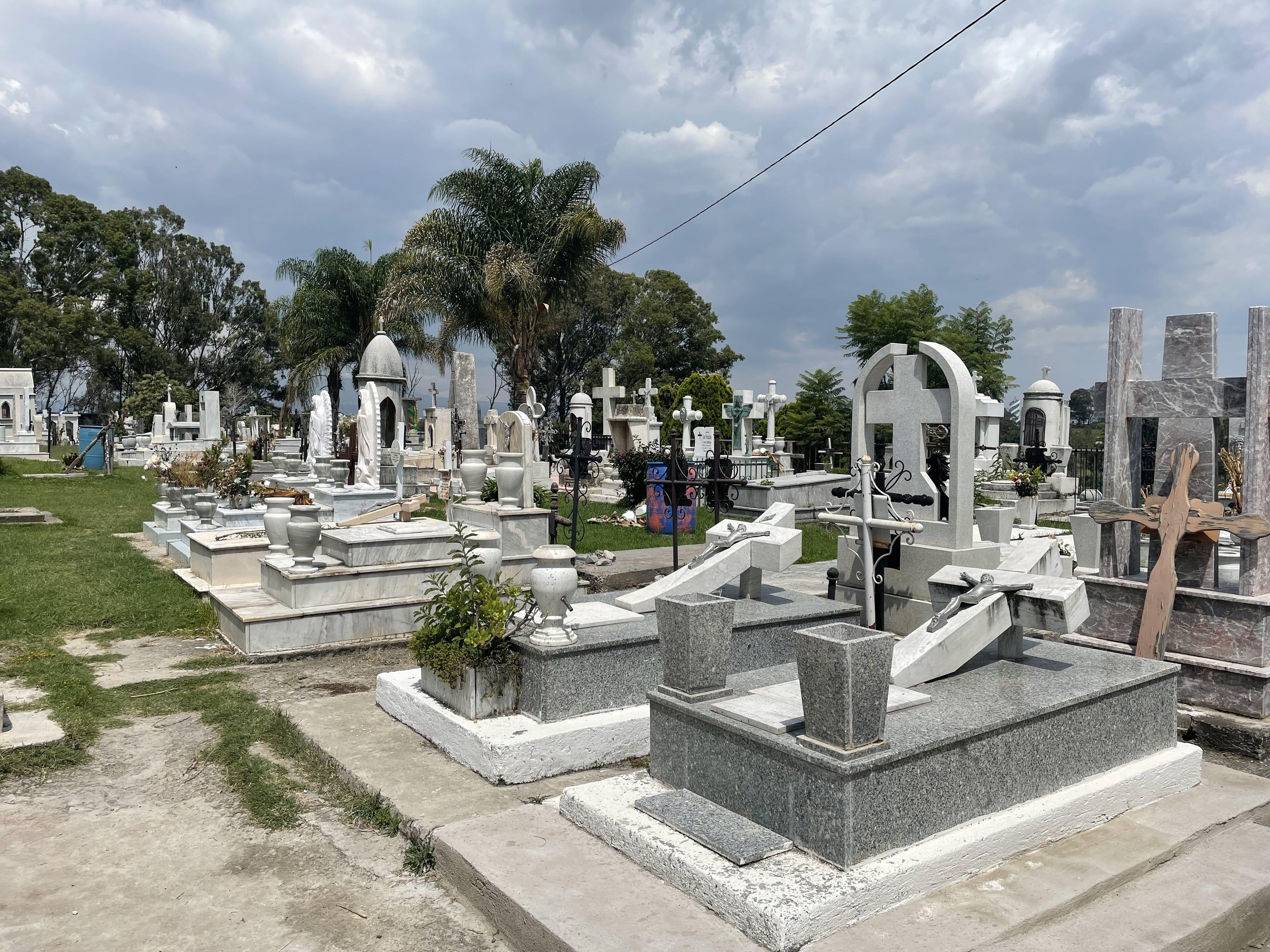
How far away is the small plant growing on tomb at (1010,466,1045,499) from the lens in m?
16.5

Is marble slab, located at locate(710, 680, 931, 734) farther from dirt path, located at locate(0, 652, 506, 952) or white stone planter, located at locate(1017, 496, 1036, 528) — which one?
white stone planter, located at locate(1017, 496, 1036, 528)

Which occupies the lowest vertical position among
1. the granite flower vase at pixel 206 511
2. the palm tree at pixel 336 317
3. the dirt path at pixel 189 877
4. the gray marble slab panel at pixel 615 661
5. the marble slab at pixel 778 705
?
the dirt path at pixel 189 877

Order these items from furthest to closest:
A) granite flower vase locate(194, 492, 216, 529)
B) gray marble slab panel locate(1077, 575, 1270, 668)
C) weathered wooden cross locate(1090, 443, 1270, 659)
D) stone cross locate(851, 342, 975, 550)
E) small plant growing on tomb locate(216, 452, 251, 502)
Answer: small plant growing on tomb locate(216, 452, 251, 502) → granite flower vase locate(194, 492, 216, 529) → stone cross locate(851, 342, 975, 550) → weathered wooden cross locate(1090, 443, 1270, 659) → gray marble slab panel locate(1077, 575, 1270, 668)

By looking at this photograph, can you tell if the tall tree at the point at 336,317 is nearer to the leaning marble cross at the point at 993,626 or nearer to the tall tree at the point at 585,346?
the tall tree at the point at 585,346

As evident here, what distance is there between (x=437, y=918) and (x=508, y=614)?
1.77 m

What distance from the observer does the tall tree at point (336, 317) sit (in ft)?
107

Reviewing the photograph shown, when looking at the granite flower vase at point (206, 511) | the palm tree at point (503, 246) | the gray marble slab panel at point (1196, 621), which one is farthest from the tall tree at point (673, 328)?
the gray marble slab panel at point (1196, 621)

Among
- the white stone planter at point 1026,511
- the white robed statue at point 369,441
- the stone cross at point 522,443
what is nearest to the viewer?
the stone cross at point 522,443

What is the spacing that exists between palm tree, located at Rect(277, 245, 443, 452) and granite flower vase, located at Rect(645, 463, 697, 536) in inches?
688

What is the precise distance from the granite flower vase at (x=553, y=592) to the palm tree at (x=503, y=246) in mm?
19224

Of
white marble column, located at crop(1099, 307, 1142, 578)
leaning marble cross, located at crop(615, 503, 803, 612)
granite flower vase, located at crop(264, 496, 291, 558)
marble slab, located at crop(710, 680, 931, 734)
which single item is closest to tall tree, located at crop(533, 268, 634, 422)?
granite flower vase, located at crop(264, 496, 291, 558)

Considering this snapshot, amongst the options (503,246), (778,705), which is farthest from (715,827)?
(503,246)

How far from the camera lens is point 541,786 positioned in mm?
4621

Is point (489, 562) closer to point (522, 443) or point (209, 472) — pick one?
point (522, 443)
